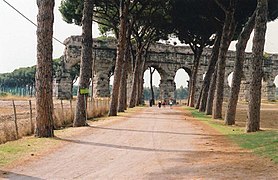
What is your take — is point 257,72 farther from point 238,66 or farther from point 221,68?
point 221,68

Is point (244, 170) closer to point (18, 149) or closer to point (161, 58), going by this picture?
point (18, 149)

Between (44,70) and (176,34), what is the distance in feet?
92.7

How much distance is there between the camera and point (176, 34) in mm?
41688

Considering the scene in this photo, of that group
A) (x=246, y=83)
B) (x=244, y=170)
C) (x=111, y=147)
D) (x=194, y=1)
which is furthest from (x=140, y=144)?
(x=246, y=83)

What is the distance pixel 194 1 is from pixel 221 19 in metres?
2.22

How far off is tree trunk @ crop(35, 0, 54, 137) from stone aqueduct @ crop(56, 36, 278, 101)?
4260 centimetres

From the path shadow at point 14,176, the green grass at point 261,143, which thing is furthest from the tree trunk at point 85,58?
the path shadow at point 14,176

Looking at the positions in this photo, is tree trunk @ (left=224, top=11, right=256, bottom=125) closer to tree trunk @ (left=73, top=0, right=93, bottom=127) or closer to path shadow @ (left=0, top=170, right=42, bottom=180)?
tree trunk @ (left=73, top=0, right=93, bottom=127)

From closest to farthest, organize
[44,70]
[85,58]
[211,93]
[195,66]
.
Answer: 1. [44,70]
2. [85,58]
3. [211,93]
4. [195,66]

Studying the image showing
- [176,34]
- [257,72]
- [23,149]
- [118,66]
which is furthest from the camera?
[176,34]

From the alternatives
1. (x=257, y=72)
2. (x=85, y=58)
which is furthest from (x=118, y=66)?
(x=257, y=72)

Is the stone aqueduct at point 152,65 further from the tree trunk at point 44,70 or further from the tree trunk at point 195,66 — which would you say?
the tree trunk at point 44,70

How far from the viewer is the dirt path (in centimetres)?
841

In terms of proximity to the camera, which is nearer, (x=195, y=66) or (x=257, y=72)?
(x=257, y=72)
